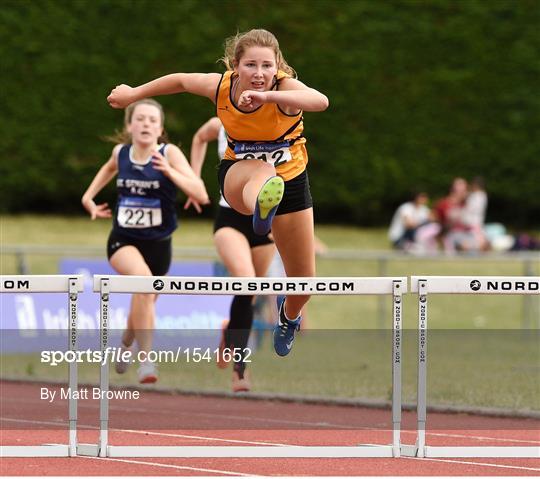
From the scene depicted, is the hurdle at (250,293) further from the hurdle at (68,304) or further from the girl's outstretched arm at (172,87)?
the girl's outstretched arm at (172,87)

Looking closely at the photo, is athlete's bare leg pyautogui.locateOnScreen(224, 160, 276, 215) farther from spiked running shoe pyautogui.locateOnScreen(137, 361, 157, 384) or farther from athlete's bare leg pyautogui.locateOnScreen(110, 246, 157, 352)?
athlete's bare leg pyautogui.locateOnScreen(110, 246, 157, 352)

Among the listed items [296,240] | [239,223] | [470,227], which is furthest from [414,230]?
[296,240]

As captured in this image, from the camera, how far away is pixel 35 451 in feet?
25.6

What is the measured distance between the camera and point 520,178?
23.1 metres

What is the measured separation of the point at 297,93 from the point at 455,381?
505cm

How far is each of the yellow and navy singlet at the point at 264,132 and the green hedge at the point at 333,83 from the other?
13392 millimetres

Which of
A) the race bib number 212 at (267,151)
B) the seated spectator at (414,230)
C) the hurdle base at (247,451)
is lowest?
the hurdle base at (247,451)

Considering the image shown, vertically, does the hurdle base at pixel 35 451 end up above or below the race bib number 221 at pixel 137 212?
below

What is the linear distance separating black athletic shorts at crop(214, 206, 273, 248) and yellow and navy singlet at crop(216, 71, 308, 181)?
181cm

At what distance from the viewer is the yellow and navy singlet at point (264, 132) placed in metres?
8.34

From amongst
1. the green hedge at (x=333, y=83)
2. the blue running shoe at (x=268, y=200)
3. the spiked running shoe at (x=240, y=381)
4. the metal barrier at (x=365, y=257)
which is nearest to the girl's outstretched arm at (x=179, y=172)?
the spiked running shoe at (x=240, y=381)

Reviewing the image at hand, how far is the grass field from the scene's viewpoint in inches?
466

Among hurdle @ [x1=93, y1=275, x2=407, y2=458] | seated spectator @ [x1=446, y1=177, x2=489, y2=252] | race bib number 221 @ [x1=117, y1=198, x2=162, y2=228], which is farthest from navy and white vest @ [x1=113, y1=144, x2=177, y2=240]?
seated spectator @ [x1=446, y1=177, x2=489, y2=252]

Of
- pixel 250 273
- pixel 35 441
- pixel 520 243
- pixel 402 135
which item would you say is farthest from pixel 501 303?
pixel 35 441
